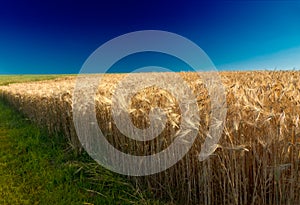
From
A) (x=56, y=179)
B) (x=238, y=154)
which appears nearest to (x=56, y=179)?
(x=56, y=179)

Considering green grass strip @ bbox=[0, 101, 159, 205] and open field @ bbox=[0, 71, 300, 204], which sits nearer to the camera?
open field @ bbox=[0, 71, 300, 204]

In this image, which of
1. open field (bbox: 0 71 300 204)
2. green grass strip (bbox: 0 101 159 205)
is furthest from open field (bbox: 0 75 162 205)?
open field (bbox: 0 71 300 204)

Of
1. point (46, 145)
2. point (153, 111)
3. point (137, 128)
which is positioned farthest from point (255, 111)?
point (46, 145)

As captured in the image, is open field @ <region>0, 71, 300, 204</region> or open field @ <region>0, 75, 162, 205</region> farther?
open field @ <region>0, 75, 162, 205</region>

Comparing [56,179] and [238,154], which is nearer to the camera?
[238,154]

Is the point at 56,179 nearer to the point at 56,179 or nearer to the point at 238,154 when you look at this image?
the point at 56,179

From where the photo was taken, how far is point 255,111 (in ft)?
14.2

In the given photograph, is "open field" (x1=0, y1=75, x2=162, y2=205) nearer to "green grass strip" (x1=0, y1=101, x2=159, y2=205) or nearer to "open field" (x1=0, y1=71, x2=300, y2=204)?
"green grass strip" (x1=0, y1=101, x2=159, y2=205)

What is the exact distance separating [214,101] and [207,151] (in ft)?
2.69

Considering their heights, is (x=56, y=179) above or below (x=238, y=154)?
below

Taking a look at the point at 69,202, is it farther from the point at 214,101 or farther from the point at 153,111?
the point at 214,101

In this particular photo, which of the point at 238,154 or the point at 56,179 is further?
the point at 56,179

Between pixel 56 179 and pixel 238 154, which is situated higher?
pixel 238 154

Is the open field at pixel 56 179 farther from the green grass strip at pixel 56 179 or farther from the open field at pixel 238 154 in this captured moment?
the open field at pixel 238 154
